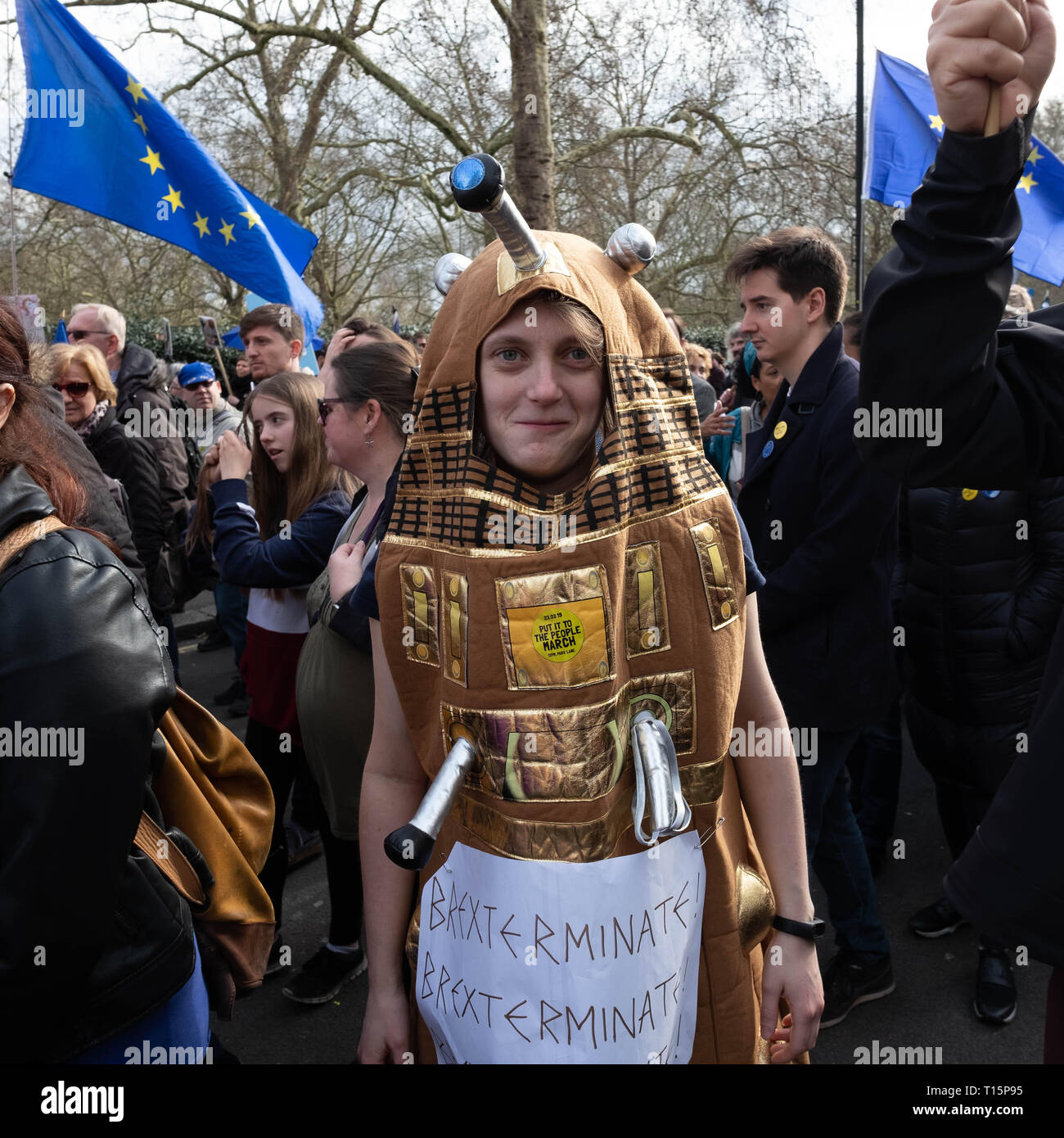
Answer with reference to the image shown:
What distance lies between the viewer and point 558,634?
→ 4.74ft

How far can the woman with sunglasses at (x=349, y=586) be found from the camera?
2.71m

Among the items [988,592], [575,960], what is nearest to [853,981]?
[988,592]

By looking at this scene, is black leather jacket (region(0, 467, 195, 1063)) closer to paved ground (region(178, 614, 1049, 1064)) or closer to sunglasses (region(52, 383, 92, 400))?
paved ground (region(178, 614, 1049, 1064))

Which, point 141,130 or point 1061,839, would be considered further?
point 141,130

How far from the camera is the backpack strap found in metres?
1.40

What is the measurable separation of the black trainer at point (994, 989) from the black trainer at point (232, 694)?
4.66 meters

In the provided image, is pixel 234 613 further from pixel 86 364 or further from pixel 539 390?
pixel 539 390

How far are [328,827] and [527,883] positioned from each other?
2.03m

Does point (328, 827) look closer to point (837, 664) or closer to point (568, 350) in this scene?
point (837, 664)

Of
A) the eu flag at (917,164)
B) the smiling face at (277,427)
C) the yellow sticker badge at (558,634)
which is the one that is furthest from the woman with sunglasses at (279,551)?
the eu flag at (917,164)

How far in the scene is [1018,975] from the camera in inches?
134

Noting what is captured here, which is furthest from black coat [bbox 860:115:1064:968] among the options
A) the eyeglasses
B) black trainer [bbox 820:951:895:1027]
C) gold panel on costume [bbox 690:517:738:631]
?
black trainer [bbox 820:951:895:1027]
